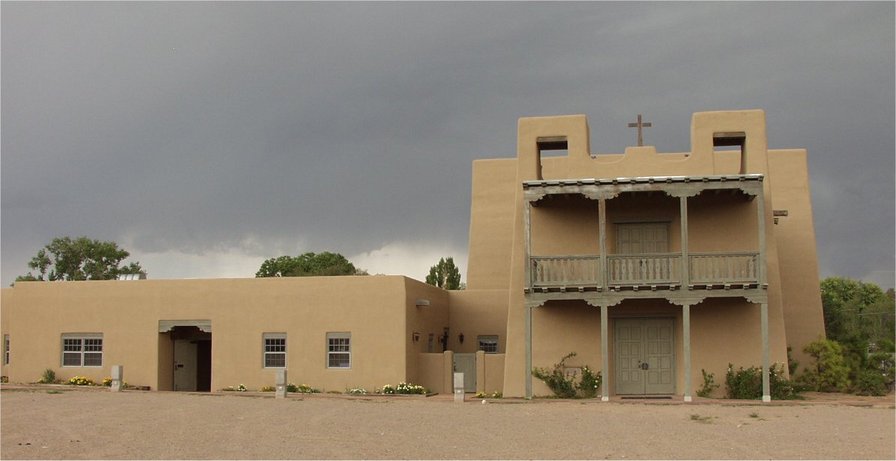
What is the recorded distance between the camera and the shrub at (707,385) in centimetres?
2420

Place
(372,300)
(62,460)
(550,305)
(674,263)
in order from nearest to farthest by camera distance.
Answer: (62,460) → (674,263) → (550,305) → (372,300)

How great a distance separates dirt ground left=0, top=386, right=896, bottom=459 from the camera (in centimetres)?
1388

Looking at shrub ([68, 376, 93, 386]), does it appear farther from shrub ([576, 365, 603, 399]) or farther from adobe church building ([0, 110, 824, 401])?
shrub ([576, 365, 603, 399])

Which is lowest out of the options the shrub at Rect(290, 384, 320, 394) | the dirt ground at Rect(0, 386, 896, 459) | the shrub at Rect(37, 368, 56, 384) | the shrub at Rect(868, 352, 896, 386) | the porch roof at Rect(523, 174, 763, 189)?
the shrub at Rect(290, 384, 320, 394)

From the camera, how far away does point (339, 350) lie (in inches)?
1111

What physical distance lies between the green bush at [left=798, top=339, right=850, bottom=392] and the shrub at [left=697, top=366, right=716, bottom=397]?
304 centimetres

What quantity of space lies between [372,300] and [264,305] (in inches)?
137

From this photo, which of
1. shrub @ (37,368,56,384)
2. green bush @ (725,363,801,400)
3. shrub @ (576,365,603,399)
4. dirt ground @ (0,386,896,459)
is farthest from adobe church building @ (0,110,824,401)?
dirt ground @ (0,386,896,459)

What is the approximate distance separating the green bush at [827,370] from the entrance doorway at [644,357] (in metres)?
3.94

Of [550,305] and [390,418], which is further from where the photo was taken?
[550,305]

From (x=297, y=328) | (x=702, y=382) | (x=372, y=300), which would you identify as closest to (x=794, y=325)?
(x=702, y=382)

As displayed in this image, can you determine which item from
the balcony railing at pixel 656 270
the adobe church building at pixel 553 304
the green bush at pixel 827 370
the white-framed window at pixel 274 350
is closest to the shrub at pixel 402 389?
the adobe church building at pixel 553 304

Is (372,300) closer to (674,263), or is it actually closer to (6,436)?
(674,263)

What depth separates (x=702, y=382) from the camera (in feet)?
80.5
